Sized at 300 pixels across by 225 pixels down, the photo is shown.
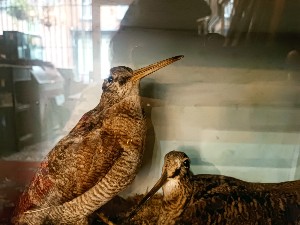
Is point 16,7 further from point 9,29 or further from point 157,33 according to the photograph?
point 157,33

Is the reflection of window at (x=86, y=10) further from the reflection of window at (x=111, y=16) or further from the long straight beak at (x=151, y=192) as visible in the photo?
the long straight beak at (x=151, y=192)

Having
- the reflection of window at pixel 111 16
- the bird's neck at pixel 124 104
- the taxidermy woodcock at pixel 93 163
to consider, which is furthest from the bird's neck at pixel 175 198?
the reflection of window at pixel 111 16

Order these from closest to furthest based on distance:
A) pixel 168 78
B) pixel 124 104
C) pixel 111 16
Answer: pixel 124 104 → pixel 111 16 → pixel 168 78

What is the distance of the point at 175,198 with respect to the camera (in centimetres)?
101

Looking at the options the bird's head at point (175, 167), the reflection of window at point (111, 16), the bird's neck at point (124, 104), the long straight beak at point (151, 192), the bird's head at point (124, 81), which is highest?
the reflection of window at point (111, 16)

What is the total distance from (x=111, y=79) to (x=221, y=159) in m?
0.59

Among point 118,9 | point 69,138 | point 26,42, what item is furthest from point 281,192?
point 26,42

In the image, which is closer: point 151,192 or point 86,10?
point 151,192

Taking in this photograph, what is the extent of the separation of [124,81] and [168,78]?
0.27 meters

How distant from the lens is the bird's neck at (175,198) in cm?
100

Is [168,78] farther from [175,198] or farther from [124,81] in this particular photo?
[175,198]

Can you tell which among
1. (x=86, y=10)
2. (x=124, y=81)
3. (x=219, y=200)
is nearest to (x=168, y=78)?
(x=124, y=81)

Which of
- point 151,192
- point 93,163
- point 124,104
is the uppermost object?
point 124,104

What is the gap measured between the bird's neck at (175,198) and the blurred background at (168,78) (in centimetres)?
30
